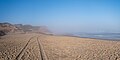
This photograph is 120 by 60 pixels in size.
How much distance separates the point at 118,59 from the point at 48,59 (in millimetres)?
5169

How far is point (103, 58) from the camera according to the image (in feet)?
33.5

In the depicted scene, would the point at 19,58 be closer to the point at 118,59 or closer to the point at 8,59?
Answer: the point at 8,59

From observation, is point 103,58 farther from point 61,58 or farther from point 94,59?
point 61,58

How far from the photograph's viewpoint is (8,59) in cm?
1000

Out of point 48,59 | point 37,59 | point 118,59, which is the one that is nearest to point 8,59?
point 37,59

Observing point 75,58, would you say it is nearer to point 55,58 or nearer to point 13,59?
point 55,58

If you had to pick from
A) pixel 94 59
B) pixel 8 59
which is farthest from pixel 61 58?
pixel 8 59

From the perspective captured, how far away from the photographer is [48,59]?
9.89 m

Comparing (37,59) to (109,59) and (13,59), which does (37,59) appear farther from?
(109,59)

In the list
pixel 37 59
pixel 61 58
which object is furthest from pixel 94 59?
pixel 37 59

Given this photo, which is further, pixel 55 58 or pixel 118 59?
pixel 55 58

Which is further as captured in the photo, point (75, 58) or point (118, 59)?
point (75, 58)

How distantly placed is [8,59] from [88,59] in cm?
608

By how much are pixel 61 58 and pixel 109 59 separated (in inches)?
143
